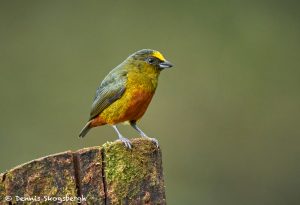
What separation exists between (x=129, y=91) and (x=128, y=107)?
153 mm

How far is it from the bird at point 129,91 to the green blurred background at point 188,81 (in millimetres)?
3198

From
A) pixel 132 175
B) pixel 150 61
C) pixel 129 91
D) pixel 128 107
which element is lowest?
pixel 132 175

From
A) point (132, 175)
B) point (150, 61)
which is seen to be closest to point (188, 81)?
point (150, 61)

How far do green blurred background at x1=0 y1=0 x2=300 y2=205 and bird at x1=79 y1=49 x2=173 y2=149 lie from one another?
3.20 metres

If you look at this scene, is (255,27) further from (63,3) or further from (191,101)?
(63,3)

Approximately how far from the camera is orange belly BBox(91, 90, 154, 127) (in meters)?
7.14

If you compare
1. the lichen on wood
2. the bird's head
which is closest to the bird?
the bird's head

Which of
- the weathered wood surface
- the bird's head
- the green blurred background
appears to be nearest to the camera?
the weathered wood surface

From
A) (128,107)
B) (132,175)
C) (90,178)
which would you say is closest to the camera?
(90,178)

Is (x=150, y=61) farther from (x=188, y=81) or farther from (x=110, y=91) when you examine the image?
(x=188, y=81)

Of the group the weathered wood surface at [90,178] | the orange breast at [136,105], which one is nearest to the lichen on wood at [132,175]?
the weathered wood surface at [90,178]

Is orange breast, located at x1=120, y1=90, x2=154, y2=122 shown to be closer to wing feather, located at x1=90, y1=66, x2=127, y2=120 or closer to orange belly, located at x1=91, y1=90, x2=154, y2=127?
orange belly, located at x1=91, y1=90, x2=154, y2=127

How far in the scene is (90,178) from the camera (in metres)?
5.05

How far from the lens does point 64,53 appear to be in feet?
41.2
